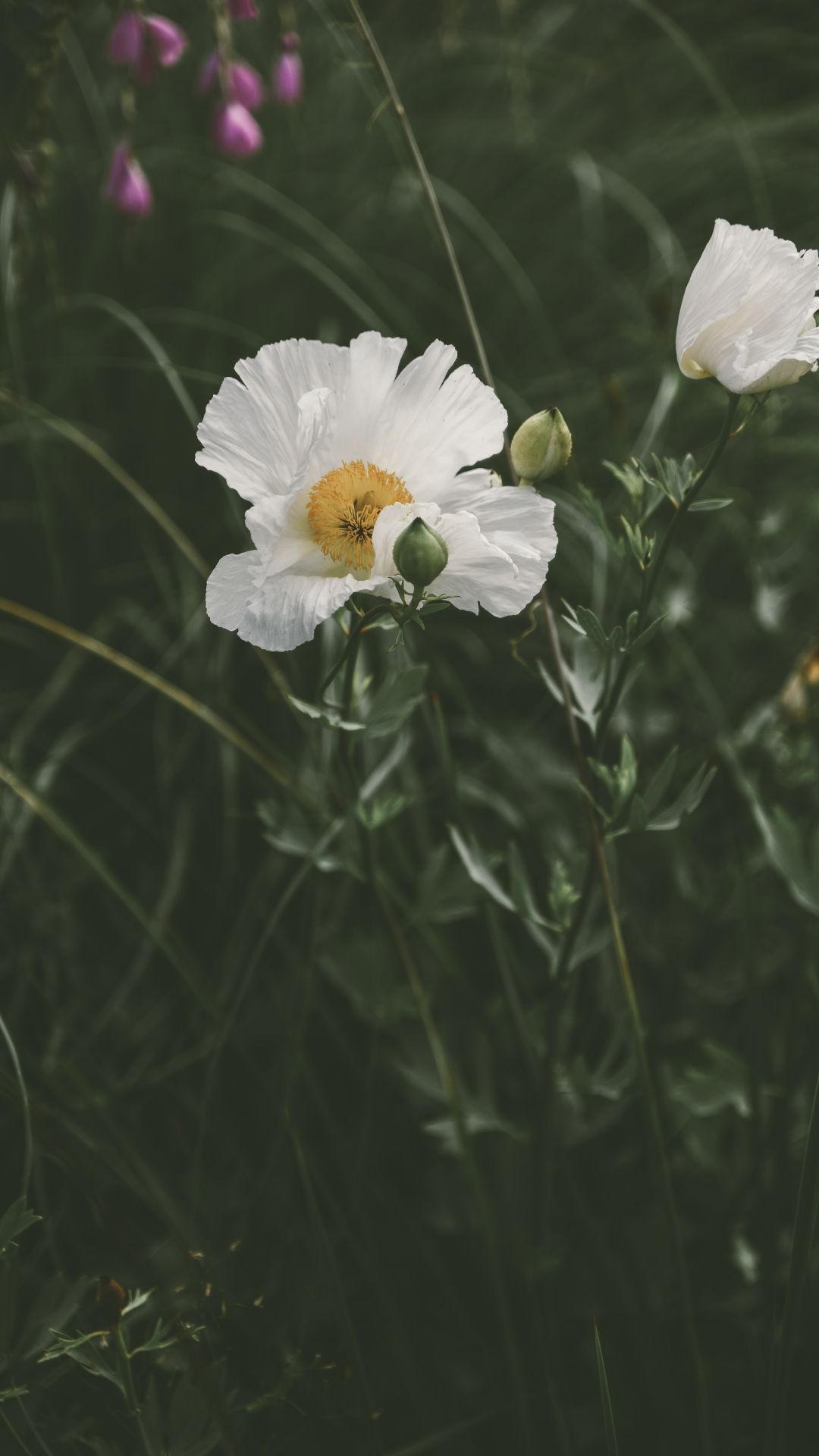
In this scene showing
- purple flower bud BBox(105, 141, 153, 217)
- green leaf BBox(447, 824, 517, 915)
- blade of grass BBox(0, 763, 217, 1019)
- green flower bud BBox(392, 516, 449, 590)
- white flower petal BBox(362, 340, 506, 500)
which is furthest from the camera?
purple flower bud BBox(105, 141, 153, 217)

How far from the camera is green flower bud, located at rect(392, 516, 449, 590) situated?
0.62 metres

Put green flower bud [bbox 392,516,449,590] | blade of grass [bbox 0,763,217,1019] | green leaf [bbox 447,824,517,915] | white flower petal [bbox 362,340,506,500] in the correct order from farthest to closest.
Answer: blade of grass [bbox 0,763,217,1019] → green leaf [bbox 447,824,517,915] → white flower petal [bbox 362,340,506,500] → green flower bud [bbox 392,516,449,590]

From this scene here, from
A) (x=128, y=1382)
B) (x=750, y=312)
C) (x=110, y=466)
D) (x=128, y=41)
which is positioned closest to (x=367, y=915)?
(x=110, y=466)

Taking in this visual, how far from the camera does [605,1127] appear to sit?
1167mm

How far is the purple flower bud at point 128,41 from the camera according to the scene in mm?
1098

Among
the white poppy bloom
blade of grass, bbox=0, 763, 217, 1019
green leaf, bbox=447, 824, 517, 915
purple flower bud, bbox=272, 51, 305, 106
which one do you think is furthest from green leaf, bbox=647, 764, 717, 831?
purple flower bud, bbox=272, 51, 305, 106

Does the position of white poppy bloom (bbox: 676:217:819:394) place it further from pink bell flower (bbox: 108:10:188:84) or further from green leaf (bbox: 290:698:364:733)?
pink bell flower (bbox: 108:10:188:84)

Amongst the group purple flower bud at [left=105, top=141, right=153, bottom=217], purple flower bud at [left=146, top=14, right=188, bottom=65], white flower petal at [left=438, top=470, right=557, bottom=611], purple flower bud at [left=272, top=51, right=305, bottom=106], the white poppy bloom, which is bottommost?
white flower petal at [left=438, top=470, right=557, bottom=611]

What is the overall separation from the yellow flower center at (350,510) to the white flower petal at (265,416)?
0.10 ft

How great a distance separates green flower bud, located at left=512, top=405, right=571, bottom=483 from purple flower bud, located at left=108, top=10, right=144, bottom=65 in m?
0.65

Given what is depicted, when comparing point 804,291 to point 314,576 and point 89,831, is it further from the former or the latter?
point 89,831

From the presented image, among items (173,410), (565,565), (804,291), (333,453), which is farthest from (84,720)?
(804,291)

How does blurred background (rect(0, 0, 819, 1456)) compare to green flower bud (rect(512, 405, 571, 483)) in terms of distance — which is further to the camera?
blurred background (rect(0, 0, 819, 1456))

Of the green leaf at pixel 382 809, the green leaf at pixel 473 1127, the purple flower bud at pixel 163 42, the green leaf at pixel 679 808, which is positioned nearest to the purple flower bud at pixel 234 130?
the purple flower bud at pixel 163 42
